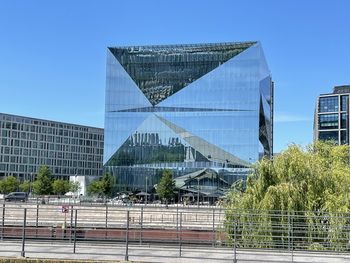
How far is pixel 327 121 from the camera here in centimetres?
16188

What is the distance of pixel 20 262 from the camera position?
1596 cm

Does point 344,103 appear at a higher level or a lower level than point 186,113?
higher

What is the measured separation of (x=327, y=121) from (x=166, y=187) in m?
71.4

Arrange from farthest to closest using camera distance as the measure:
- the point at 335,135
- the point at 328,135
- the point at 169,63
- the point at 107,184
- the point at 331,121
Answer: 1. the point at 331,121
2. the point at 328,135
3. the point at 335,135
4. the point at 169,63
5. the point at 107,184

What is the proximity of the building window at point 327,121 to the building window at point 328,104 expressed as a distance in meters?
1.93

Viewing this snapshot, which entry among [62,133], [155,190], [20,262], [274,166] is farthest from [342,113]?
[20,262]

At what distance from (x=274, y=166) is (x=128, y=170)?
96.4 m

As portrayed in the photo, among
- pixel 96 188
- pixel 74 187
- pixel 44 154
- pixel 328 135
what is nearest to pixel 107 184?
pixel 96 188

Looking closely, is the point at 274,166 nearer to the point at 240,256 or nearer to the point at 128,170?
the point at 240,256

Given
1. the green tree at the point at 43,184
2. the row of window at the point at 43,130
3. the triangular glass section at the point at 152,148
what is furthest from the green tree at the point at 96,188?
the row of window at the point at 43,130

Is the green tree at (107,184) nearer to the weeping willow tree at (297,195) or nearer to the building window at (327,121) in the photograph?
the building window at (327,121)

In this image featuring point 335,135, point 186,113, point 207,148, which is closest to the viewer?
point 207,148

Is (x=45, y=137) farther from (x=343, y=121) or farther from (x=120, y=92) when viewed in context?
(x=343, y=121)

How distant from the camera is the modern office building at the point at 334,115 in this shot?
157 metres
